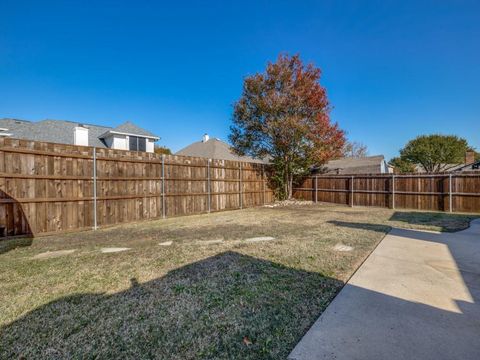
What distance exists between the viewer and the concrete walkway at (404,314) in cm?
154

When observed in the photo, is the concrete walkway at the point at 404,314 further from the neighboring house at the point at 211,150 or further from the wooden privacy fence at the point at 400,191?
the neighboring house at the point at 211,150

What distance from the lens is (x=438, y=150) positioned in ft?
89.8

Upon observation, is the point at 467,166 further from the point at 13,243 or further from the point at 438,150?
the point at 13,243

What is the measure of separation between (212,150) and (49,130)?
35.5 feet

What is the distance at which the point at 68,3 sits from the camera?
7281 millimetres

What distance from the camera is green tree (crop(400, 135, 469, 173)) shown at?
26906 millimetres

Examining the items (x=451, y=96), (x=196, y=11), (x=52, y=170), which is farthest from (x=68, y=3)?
(x=451, y=96)

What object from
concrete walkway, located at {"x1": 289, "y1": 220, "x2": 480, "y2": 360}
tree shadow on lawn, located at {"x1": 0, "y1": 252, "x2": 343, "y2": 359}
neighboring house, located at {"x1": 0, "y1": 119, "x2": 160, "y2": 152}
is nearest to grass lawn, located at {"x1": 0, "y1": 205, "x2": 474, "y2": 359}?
tree shadow on lawn, located at {"x1": 0, "y1": 252, "x2": 343, "y2": 359}

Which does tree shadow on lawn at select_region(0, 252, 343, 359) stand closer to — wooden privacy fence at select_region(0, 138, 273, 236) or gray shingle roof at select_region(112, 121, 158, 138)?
wooden privacy fence at select_region(0, 138, 273, 236)

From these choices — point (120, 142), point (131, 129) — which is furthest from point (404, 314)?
point (131, 129)

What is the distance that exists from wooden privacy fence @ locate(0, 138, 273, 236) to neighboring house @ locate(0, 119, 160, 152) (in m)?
7.02

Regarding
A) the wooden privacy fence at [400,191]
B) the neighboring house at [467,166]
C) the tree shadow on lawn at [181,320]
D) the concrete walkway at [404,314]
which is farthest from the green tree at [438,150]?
the tree shadow on lawn at [181,320]

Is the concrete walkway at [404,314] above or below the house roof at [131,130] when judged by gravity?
below

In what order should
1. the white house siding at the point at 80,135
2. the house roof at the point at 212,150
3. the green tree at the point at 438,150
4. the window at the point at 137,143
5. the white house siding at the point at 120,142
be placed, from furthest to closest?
1. the green tree at the point at 438,150
2. the house roof at the point at 212,150
3. the window at the point at 137,143
4. the white house siding at the point at 120,142
5. the white house siding at the point at 80,135
